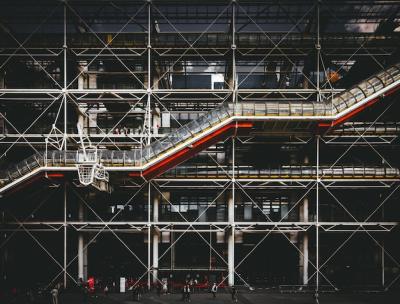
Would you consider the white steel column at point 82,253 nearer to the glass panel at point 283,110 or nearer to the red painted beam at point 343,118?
the glass panel at point 283,110

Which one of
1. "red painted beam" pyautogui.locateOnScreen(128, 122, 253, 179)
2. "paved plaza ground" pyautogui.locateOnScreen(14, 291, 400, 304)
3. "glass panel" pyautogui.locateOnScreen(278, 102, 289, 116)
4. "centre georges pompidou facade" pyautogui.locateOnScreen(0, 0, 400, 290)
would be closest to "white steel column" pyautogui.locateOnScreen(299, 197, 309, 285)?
"centre georges pompidou facade" pyautogui.locateOnScreen(0, 0, 400, 290)

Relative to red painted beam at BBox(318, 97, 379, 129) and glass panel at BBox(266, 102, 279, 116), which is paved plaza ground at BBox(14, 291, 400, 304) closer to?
red painted beam at BBox(318, 97, 379, 129)

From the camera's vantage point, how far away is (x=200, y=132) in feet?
57.5

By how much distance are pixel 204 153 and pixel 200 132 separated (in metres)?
4.77

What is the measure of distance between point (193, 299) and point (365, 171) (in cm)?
1109

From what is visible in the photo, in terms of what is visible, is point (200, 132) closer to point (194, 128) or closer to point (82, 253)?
point (194, 128)

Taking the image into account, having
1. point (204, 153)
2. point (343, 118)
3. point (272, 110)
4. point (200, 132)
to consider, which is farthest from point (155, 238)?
point (343, 118)

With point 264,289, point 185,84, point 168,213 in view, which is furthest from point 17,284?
point 185,84

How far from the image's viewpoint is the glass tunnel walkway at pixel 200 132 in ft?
56.9

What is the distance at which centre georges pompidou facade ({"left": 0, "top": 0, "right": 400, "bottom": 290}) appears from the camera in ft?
63.3

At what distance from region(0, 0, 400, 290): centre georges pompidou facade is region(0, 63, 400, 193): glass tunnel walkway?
0.68ft

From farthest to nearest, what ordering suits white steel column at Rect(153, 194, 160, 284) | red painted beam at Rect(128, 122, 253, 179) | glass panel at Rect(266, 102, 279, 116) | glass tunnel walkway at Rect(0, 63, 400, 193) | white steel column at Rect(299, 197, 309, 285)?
1. white steel column at Rect(299, 197, 309, 285)
2. white steel column at Rect(153, 194, 160, 284)
3. red painted beam at Rect(128, 122, 253, 179)
4. glass panel at Rect(266, 102, 279, 116)
5. glass tunnel walkway at Rect(0, 63, 400, 193)

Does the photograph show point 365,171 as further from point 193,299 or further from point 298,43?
point 193,299

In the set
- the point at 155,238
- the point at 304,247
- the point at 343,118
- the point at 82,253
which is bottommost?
the point at 82,253
